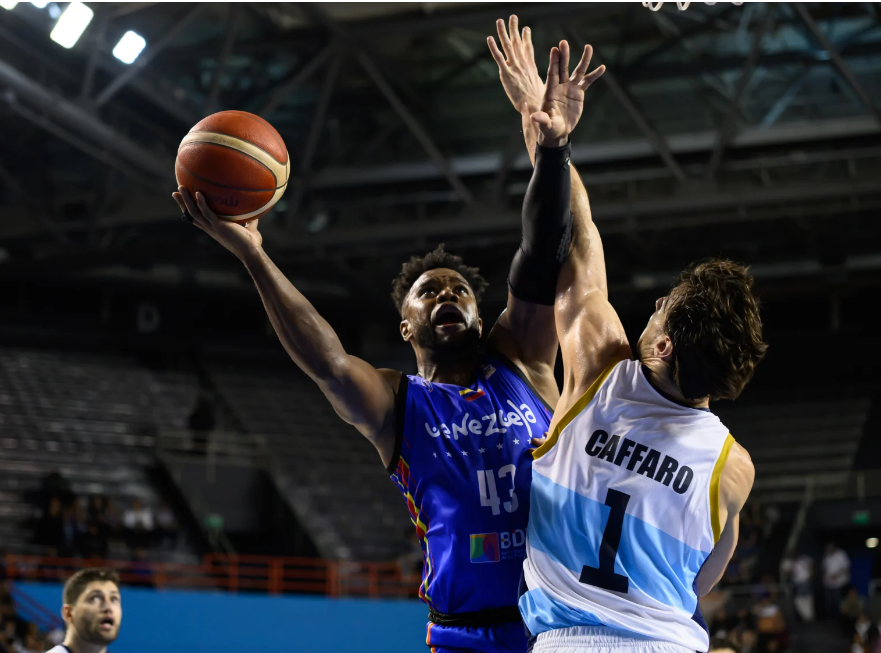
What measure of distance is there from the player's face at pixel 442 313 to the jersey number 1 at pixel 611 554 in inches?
56.4

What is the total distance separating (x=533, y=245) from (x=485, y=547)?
44.9 inches

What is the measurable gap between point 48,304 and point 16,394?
3.69 metres

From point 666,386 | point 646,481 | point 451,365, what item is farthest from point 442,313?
point 646,481

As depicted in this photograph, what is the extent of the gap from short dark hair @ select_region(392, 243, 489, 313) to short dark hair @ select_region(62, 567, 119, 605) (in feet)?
9.60

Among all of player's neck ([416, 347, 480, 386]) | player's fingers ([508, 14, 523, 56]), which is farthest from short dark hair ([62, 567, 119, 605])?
player's fingers ([508, 14, 523, 56])

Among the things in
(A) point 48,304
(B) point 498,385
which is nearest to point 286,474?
(A) point 48,304

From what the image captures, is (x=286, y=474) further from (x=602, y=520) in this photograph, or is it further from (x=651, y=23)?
(x=602, y=520)

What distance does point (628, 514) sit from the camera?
326cm

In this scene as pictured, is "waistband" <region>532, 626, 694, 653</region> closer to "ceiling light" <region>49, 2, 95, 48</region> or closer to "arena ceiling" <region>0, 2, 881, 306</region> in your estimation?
"ceiling light" <region>49, 2, 95, 48</region>

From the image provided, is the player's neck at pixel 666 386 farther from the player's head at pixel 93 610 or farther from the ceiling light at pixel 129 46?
the ceiling light at pixel 129 46

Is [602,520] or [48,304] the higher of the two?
[48,304]

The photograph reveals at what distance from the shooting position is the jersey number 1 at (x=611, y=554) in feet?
10.6

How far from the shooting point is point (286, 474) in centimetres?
2103

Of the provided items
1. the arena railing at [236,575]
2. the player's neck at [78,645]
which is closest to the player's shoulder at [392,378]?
the player's neck at [78,645]
